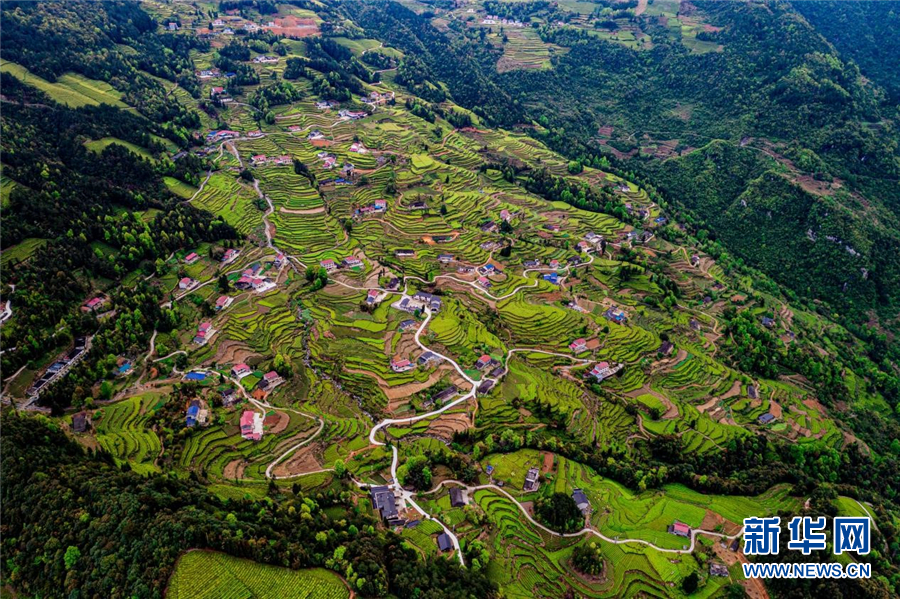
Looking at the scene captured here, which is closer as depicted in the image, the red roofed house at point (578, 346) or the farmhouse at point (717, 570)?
the farmhouse at point (717, 570)

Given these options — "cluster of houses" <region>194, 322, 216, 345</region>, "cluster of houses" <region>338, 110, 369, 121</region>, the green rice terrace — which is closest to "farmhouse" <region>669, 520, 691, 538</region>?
the green rice terrace

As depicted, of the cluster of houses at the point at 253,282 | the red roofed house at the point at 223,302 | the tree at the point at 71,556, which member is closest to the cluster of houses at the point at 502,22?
the cluster of houses at the point at 253,282

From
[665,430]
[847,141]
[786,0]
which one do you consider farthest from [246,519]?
[786,0]

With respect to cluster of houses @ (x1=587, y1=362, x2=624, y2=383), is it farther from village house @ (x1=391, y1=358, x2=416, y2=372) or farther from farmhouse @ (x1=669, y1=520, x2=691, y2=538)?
village house @ (x1=391, y1=358, x2=416, y2=372)

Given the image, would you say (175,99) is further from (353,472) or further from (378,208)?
(353,472)

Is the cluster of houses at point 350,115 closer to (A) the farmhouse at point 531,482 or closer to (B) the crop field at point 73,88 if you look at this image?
(B) the crop field at point 73,88

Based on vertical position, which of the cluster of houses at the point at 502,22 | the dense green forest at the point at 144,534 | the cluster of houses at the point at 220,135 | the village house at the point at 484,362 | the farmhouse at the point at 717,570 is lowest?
the cluster of houses at the point at 220,135
